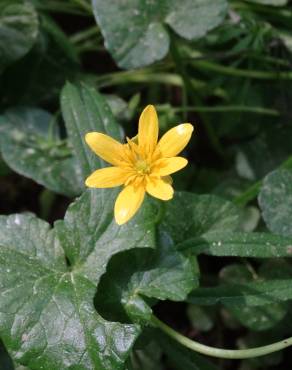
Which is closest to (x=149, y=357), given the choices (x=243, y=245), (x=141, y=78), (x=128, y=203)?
(x=243, y=245)

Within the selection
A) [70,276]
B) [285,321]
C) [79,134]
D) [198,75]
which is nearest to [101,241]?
[70,276]

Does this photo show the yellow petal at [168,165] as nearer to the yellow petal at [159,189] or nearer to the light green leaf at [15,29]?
the yellow petal at [159,189]

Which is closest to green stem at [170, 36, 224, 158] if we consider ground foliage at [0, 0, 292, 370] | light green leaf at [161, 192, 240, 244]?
ground foliage at [0, 0, 292, 370]

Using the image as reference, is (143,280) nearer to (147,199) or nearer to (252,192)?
(147,199)

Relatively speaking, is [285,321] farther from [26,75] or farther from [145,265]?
[26,75]

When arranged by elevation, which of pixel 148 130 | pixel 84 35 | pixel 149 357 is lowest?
pixel 149 357

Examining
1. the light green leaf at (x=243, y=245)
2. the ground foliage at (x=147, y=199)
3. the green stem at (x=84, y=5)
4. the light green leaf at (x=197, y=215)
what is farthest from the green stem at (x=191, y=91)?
the light green leaf at (x=243, y=245)
